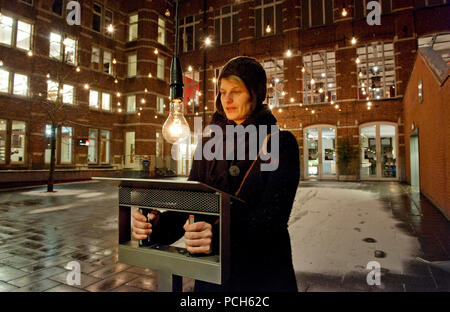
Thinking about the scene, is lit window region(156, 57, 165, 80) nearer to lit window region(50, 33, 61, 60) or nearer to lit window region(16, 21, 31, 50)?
lit window region(50, 33, 61, 60)

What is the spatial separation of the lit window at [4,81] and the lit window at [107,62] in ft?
21.1

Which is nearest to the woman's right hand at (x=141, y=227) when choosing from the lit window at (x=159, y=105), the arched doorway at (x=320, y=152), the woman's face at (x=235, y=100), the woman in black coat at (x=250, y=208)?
the woman in black coat at (x=250, y=208)

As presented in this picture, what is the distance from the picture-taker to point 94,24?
19.1 meters

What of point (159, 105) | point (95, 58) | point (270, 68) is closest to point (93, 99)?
point (95, 58)

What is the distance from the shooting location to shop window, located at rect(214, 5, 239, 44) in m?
20.5

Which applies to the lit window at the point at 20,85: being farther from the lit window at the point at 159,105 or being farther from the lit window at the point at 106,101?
the lit window at the point at 159,105

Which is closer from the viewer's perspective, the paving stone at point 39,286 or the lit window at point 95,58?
the paving stone at point 39,286

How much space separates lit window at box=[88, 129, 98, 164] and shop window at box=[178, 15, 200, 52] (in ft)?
32.6

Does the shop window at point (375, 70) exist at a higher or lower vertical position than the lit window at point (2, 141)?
higher

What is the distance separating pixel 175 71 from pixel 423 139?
9954 millimetres

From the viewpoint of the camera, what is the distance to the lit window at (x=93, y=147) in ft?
61.6

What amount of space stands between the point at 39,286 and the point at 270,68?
20.3 meters
